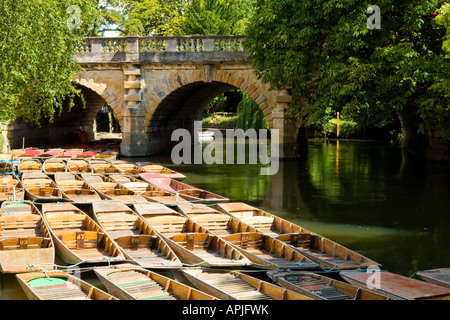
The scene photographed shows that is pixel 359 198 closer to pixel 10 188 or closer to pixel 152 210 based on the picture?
pixel 152 210

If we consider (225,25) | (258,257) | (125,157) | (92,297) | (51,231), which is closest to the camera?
(92,297)

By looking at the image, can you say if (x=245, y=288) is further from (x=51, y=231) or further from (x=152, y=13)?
(x=152, y=13)

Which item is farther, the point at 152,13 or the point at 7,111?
the point at 152,13

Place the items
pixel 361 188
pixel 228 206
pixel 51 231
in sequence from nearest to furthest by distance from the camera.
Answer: pixel 51 231 → pixel 228 206 → pixel 361 188

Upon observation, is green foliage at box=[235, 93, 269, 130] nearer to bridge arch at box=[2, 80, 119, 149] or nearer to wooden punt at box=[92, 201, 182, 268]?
bridge arch at box=[2, 80, 119, 149]

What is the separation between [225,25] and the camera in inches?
1442

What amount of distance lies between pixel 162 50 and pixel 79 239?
14.3 meters

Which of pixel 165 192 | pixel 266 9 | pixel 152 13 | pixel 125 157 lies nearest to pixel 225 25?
pixel 152 13

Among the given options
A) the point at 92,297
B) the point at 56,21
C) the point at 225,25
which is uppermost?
the point at 225,25

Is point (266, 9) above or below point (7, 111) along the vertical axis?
above

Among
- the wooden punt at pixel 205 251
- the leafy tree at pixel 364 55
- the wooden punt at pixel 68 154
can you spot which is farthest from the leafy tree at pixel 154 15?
the wooden punt at pixel 205 251

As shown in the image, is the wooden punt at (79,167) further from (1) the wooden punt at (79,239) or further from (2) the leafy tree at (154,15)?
(2) the leafy tree at (154,15)

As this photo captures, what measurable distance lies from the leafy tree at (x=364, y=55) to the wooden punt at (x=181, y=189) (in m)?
4.12

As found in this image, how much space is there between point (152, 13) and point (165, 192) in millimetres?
24432
